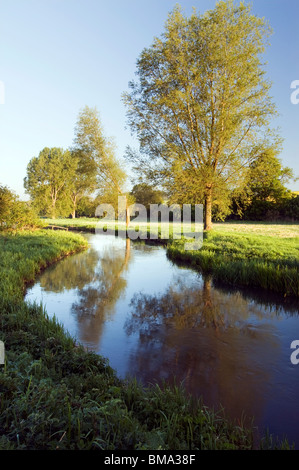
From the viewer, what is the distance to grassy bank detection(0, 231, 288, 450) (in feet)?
8.01

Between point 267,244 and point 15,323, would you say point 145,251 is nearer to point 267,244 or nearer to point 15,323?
point 267,244

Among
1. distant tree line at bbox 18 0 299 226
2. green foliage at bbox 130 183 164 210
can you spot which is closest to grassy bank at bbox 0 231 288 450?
distant tree line at bbox 18 0 299 226

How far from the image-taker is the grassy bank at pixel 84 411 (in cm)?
244

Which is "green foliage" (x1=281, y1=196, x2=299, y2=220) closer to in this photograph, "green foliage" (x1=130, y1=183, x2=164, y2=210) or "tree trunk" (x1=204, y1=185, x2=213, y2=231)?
"tree trunk" (x1=204, y1=185, x2=213, y2=231)

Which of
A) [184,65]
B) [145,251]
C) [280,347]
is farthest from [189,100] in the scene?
[280,347]

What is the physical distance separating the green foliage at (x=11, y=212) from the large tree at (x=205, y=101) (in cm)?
824

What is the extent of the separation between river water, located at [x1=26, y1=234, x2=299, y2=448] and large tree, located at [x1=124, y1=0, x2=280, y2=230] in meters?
8.19

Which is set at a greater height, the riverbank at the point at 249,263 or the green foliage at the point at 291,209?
the green foliage at the point at 291,209

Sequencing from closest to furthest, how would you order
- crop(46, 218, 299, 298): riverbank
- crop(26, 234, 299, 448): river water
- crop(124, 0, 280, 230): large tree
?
1. crop(26, 234, 299, 448): river water
2. crop(46, 218, 299, 298): riverbank
3. crop(124, 0, 280, 230): large tree

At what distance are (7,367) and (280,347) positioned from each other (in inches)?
178

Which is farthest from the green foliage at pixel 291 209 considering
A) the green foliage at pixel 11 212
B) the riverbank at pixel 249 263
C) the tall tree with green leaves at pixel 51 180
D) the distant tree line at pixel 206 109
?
the tall tree with green leaves at pixel 51 180

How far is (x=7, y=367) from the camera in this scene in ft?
11.3

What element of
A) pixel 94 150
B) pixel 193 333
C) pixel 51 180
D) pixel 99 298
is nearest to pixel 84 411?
pixel 193 333

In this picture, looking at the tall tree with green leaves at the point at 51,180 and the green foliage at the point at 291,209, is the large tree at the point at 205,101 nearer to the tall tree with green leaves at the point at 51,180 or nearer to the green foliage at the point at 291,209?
the green foliage at the point at 291,209
